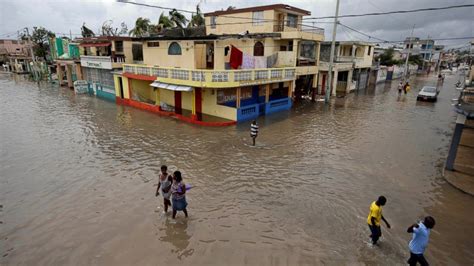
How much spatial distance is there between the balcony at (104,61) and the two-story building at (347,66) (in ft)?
65.4

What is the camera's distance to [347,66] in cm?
3142

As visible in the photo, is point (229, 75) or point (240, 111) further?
point (240, 111)

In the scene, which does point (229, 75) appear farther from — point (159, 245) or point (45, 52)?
point (45, 52)

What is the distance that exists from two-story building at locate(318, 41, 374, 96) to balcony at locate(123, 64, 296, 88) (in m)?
10.4

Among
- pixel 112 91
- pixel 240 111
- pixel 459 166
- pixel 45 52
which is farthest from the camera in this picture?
pixel 45 52

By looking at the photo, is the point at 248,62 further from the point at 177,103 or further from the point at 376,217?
the point at 376,217

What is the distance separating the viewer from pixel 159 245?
6859mm

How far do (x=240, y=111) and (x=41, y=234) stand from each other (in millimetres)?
13172

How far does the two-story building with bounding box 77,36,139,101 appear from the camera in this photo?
2611 centimetres

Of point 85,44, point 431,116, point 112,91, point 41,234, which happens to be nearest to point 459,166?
point 431,116

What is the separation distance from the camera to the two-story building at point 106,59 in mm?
26109

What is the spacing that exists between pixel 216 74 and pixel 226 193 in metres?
9.33

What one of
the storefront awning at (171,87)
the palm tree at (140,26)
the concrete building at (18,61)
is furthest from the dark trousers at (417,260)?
the concrete building at (18,61)

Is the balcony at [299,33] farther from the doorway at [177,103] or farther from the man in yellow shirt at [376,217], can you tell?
the man in yellow shirt at [376,217]
